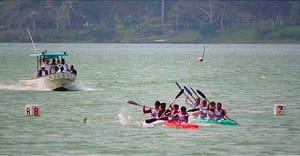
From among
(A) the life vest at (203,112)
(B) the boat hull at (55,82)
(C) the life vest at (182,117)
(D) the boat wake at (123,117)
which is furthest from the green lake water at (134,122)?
(C) the life vest at (182,117)

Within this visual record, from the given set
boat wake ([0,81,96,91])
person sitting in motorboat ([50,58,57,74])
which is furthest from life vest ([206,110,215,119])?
boat wake ([0,81,96,91])

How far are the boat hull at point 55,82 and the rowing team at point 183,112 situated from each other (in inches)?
647

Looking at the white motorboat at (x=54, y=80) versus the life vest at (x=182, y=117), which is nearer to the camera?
the life vest at (x=182, y=117)

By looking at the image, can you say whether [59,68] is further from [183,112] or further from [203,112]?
[183,112]

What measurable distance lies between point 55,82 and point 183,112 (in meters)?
19.3

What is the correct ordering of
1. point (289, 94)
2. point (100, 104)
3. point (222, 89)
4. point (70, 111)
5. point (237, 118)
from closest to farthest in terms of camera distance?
point (237, 118), point (70, 111), point (100, 104), point (289, 94), point (222, 89)

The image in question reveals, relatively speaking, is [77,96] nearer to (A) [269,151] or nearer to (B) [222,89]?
(B) [222,89]

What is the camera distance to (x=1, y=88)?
67562 mm

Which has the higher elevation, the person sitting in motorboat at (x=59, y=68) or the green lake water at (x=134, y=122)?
the person sitting in motorboat at (x=59, y=68)

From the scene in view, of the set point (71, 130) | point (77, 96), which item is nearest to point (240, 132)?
point (71, 130)

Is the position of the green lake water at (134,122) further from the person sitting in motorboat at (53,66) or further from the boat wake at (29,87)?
the person sitting in motorboat at (53,66)

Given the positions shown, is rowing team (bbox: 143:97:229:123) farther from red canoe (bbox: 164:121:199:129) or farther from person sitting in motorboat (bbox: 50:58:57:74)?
person sitting in motorboat (bbox: 50:58:57:74)

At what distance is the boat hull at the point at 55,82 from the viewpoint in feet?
201

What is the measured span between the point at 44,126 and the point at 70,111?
7037 mm
